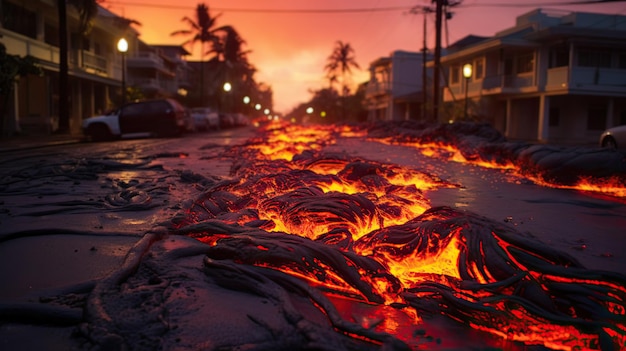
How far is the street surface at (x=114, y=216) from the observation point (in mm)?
3037

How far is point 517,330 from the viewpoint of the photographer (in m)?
2.40

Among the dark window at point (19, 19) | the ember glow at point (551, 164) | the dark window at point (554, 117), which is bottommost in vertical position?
the ember glow at point (551, 164)

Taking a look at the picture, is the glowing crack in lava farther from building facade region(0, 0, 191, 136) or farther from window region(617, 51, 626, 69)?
window region(617, 51, 626, 69)

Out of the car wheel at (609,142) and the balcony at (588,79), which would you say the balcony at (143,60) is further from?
the car wheel at (609,142)

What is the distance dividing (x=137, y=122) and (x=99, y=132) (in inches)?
63.0

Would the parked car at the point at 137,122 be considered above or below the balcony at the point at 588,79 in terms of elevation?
below

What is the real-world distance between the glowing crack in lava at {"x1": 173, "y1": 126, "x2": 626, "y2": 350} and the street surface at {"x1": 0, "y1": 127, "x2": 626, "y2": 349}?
651 millimetres

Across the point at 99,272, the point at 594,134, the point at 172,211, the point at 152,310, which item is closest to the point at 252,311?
the point at 152,310

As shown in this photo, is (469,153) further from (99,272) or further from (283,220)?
(99,272)

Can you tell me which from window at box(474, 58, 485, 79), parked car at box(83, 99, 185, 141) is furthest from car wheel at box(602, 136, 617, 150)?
window at box(474, 58, 485, 79)

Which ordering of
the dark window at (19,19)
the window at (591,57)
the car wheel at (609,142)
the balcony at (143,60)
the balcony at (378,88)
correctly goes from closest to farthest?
the car wheel at (609,142), the dark window at (19,19), the window at (591,57), the balcony at (143,60), the balcony at (378,88)

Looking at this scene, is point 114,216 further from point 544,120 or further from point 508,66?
point 508,66

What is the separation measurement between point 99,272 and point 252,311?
1.18 metres

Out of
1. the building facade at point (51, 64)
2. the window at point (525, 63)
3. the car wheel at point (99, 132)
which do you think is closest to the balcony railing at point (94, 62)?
the building facade at point (51, 64)
